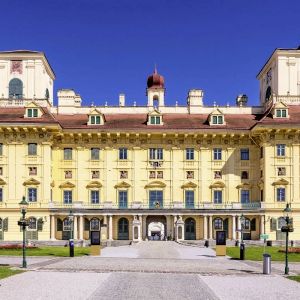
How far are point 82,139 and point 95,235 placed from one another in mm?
25334

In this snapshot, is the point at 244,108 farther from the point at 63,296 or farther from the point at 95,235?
the point at 63,296

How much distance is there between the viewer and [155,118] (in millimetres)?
68750

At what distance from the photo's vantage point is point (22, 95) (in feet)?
241

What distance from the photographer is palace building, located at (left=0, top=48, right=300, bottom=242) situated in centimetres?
6569

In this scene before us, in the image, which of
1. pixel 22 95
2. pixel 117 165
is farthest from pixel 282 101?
pixel 22 95

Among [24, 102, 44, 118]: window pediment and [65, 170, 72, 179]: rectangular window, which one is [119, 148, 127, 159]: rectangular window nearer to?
[65, 170, 72, 179]: rectangular window

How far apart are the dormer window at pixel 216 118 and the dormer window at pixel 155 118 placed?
5.95 metres

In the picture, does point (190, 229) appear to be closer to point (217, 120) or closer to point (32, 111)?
point (217, 120)

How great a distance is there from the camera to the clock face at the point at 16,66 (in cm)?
7406

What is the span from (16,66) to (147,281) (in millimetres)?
52575

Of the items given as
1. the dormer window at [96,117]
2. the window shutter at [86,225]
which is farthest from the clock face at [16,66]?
the window shutter at [86,225]

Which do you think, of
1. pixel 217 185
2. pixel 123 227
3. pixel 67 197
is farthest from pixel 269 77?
pixel 67 197

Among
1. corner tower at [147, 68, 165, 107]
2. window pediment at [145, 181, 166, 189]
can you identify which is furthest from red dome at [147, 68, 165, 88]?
window pediment at [145, 181, 166, 189]

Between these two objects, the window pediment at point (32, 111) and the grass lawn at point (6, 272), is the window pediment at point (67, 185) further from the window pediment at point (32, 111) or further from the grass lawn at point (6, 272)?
the grass lawn at point (6, 272)
